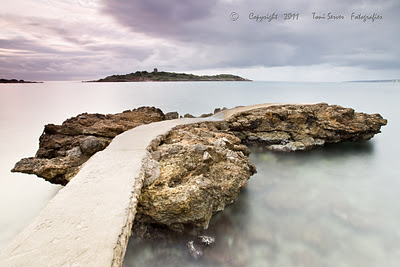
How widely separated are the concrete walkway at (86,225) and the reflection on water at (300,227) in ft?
6.21

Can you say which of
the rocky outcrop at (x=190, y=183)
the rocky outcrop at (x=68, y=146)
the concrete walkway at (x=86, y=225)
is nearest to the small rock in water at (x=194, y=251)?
the rocky outcrop at (x=190, y=183)

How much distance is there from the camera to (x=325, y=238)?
5.87 m

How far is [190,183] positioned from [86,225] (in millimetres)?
2512

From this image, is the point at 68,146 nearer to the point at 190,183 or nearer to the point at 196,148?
the point at 196,148

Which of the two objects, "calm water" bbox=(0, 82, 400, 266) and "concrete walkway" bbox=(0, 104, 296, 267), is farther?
"calm water" bbox=(0, 82, 400, 266)

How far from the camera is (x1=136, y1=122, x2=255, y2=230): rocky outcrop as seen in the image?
4.94 metres

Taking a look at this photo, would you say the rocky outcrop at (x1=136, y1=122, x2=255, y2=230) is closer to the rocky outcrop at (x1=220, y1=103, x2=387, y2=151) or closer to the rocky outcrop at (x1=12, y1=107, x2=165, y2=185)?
the rocky outcrop at (x1=12, y1=107, x2=165, y2=185)

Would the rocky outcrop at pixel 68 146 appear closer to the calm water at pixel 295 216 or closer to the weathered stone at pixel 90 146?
the weathered stone at pixel 90 146

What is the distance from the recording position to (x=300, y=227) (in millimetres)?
6277

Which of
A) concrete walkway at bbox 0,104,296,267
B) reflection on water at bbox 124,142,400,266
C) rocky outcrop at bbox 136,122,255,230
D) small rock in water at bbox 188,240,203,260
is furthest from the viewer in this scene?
reflection on water at bbox 124,142,400,266

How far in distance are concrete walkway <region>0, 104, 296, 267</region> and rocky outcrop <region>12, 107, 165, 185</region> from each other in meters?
2.40

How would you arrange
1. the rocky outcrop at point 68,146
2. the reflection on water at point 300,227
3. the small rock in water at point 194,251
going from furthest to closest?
the rocky outcrop at point 68,146, the reflection on water at point 300,227, the small rock in water at point 194,251

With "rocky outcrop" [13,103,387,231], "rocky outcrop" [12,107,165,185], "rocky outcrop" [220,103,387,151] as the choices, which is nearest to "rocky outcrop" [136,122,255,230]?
"rocky outcrop" [13,103,387,231]

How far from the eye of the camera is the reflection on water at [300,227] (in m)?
5.17
